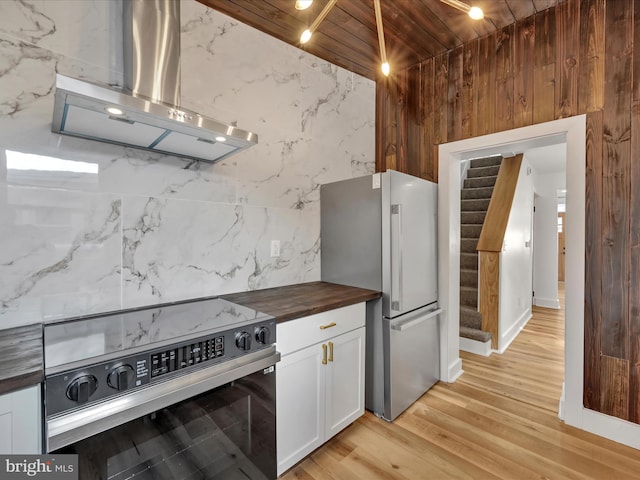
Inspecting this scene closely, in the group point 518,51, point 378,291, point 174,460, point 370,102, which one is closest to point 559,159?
point 518,51

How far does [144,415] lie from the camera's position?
3.34ft

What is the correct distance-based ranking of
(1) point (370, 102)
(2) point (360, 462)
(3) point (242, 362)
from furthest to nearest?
(1) point (370, 102) < (2) point (360, 462) < (3) point (242, 362)

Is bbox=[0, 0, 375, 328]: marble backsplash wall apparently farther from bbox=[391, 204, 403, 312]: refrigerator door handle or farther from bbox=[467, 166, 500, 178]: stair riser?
bbox=[467, 166, 500, 178]: stair riser

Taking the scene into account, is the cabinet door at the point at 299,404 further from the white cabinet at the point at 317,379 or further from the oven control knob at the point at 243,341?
the oven control knob at the point at 243,341

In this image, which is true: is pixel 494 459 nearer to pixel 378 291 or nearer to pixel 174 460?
pixel 378 291

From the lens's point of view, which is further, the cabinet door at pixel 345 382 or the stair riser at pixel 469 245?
the stair riser at pixel 469 245

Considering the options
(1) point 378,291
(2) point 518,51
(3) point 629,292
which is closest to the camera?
(3) point 629,292

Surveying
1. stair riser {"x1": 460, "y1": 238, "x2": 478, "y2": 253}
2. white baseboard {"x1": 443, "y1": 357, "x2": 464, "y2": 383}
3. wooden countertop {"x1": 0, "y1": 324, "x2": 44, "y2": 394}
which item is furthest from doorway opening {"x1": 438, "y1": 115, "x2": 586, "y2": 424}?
wooden countertop {"x1": 0, "y1": 324, "x2": 44, "y2": 394}

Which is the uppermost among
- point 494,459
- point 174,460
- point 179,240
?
point 179,240

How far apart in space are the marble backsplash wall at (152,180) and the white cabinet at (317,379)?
611 millimetres

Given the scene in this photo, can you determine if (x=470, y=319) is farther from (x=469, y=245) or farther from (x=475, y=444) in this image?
(x=475, y=444)

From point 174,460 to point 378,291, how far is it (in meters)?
1.39

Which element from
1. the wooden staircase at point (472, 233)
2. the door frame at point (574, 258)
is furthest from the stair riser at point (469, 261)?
the door frame at point (574, 258)

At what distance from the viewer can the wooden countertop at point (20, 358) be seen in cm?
83
